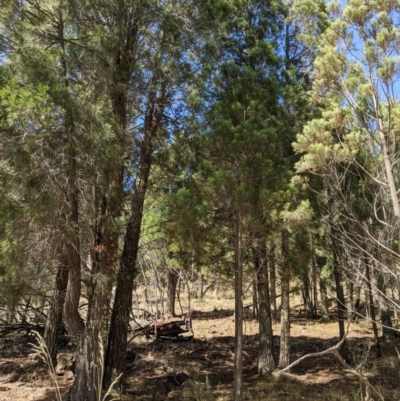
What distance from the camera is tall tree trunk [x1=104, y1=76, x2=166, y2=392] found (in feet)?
22.3

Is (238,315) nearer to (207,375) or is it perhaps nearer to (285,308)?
(207,375)

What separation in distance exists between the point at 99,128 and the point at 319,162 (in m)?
3.35

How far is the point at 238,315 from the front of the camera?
659cm

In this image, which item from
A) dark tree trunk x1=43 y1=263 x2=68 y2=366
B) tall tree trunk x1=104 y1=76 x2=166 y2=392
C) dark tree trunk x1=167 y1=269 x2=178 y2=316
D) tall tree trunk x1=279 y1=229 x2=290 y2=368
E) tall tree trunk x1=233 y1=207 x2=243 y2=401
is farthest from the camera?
dark tree trunk x1=167 y1=269 x2=178 y2=316

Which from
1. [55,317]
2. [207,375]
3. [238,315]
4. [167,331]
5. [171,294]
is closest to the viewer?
[238,315]

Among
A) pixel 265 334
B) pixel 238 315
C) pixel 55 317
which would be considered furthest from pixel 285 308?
pixel 55 317

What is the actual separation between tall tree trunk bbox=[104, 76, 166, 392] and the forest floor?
0.61 m

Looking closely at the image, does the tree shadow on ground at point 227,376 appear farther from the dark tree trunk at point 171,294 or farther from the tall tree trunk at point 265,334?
the dark tree trunk at point 171,294

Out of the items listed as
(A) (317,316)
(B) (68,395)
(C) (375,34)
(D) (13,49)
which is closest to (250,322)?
(A) (317,316)

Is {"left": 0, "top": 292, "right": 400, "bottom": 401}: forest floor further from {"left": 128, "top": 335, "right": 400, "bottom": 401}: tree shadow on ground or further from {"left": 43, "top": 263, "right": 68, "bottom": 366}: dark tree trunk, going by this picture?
{"left": 43, "top": 263, "right": 68, "bottom": 366}: dark tree trunk

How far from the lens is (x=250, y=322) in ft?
57.8

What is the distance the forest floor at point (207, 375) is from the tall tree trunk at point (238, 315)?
68 cm

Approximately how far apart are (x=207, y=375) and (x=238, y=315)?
2791 mm

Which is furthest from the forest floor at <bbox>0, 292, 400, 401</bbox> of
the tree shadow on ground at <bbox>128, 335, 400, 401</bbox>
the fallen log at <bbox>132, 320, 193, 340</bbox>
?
the fallen log at <bbox>132, 320, 193, 340</bbox>
